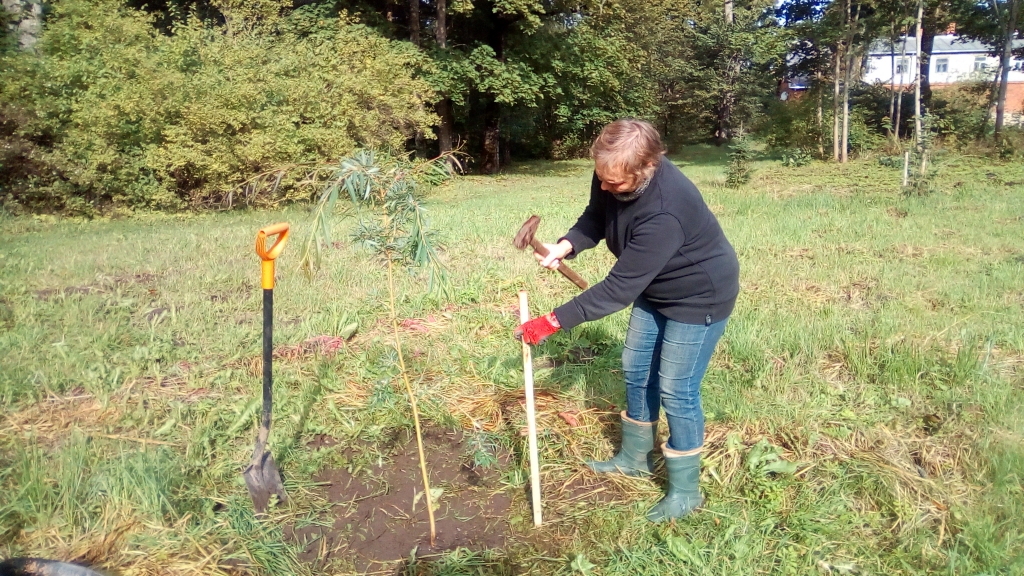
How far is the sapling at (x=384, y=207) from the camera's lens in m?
2.70

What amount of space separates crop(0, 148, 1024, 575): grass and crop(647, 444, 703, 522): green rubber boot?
0.07m

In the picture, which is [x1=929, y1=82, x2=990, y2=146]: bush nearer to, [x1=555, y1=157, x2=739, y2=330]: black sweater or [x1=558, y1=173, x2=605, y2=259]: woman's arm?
[x1=558, y1=173, x2=605, y2=259]: woman's arm

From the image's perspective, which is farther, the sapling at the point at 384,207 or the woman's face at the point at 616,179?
the sapling at the point at 384,207

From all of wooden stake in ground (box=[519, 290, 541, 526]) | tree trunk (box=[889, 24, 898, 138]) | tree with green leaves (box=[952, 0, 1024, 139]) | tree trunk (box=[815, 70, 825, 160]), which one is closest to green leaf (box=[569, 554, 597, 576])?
wooden stake in ground (box=[519, 290, 541, 526])

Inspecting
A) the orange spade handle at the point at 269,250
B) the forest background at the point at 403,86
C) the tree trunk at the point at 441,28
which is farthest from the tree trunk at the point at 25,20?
the orange spade handle at the point at 269,250

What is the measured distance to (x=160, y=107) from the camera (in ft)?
38.0

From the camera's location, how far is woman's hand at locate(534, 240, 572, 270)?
299 cm

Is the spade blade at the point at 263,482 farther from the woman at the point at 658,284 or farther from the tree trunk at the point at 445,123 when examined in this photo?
the tree trunk at the point at 445,123

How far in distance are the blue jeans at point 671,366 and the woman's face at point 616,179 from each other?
24.1 inches

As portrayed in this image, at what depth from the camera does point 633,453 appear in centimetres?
341

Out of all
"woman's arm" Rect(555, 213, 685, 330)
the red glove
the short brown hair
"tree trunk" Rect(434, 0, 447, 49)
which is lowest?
the red glove

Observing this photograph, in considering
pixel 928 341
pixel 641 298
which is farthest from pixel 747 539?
pixel 928 341

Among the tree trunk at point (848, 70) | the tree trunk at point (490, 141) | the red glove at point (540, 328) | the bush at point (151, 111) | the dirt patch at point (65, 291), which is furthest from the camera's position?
the tree trunk at point (490, 141)

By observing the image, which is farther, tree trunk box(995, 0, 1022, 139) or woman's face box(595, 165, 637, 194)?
tree trunk box(995, 0, 1022, 139)
